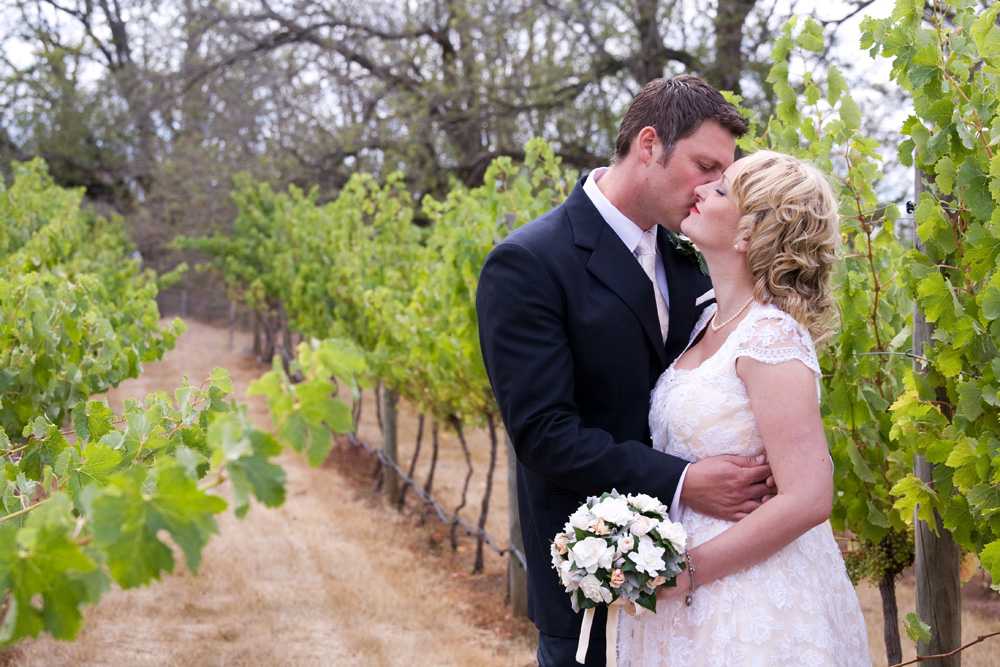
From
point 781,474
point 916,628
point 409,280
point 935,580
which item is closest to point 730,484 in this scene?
point 781,474

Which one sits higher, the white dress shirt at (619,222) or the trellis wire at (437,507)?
the white dress shirt at (619,222)

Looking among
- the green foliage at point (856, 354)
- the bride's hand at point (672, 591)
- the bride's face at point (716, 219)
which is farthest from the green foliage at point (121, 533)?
the green foliage at point (856, 354)

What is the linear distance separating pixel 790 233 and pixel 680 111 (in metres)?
0.55

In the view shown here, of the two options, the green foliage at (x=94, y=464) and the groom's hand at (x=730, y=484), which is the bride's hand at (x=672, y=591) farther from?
the green foliage at (x=94, y=464)

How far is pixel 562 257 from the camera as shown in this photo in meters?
2.32

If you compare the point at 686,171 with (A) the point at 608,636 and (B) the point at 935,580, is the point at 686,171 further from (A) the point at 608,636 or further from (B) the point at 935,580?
(B) the point at 935,580

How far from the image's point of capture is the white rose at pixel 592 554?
1.88 meters

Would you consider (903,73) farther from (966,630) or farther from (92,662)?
(92,662)

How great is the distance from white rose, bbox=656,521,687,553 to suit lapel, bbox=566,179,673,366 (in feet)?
1.94

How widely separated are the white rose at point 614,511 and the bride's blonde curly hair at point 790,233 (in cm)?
65

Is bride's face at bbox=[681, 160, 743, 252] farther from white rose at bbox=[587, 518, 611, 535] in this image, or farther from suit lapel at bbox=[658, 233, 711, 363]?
white rose at bbox=[587, 518, 611, 535]

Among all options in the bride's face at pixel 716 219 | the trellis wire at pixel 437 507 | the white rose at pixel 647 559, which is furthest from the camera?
the trellis wire at pixel 437 507

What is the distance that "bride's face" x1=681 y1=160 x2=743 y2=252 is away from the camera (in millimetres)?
2230

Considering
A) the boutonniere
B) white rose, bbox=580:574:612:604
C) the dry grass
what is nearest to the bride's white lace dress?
white rose, bbox=580:574:612:604
